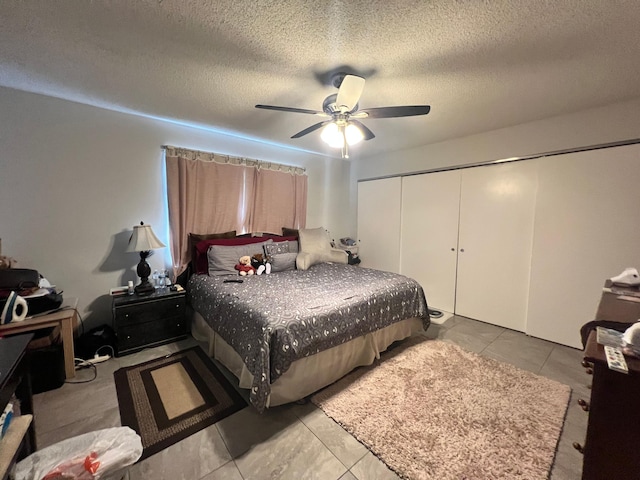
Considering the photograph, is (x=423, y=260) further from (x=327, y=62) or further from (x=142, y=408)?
(x=142, y=408)

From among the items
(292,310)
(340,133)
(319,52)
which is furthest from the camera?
(340,133)

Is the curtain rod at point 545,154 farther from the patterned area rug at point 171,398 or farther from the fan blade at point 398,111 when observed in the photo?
the patterned area rug at point 171,398

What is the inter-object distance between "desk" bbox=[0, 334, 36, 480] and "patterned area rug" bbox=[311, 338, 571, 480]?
143 centimetres

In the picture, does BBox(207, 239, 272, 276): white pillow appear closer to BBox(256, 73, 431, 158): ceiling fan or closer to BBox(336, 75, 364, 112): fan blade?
BBox(256, 73, 431, 158): ceiling fan

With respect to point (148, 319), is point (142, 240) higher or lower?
higher

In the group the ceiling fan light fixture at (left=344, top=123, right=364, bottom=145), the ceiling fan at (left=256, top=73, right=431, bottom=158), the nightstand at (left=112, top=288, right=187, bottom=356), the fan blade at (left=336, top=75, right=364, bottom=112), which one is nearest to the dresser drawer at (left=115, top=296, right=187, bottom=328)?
the nightstand at (left=112, top=288, right=187, bottom=356)

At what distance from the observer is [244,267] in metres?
2.80

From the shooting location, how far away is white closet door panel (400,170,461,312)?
3418mm

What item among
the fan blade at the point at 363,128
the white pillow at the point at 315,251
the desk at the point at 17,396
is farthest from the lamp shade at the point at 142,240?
the fan blade at the point at 363,128

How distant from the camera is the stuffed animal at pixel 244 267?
2.78 metres

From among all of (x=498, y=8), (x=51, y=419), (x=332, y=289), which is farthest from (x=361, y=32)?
(x=51, y=419)

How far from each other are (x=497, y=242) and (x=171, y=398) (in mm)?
3579

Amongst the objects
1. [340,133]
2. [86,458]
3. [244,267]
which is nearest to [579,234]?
[340,133]

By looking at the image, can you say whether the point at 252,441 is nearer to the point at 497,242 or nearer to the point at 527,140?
the point at 497,242
